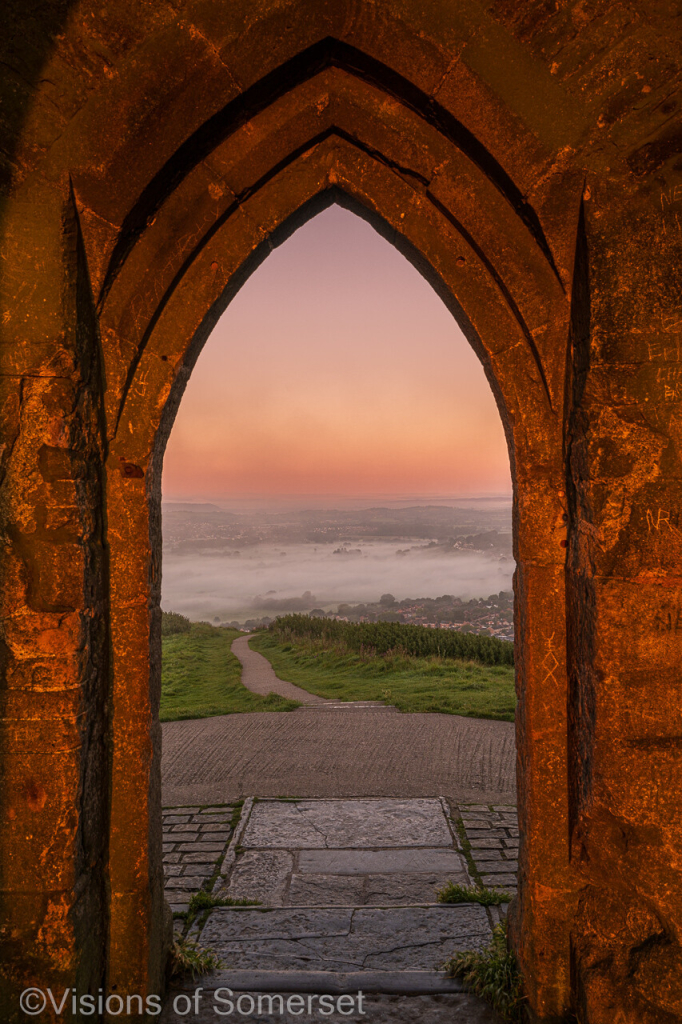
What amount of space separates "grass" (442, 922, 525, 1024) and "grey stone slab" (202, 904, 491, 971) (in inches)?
8.1

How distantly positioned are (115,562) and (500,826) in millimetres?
3781

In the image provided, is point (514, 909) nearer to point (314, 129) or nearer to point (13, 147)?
point (314, 129)

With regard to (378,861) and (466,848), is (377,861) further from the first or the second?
(466,848)

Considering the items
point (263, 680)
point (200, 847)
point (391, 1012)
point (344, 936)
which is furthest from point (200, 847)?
point (263, 680)

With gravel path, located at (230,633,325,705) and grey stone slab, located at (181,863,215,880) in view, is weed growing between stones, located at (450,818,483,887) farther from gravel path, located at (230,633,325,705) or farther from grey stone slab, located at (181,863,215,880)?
gravel path, located at (230,633,325,705)

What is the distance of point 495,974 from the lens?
275 cm

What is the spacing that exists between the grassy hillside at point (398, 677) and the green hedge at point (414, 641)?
8.1 inches

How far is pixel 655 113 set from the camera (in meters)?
2.29

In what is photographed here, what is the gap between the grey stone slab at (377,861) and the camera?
4.16 metres

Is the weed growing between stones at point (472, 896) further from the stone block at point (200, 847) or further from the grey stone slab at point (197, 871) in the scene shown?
the stone block at point (200, 847)

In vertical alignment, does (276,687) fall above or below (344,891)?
below

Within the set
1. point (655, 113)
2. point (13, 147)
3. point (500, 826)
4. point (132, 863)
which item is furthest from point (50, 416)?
point (500, 826)

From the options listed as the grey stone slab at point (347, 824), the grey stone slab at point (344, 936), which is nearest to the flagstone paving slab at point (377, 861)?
the grey stone slab at point (347, 824)

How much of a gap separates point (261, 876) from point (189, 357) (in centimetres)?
341
